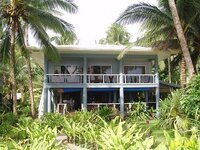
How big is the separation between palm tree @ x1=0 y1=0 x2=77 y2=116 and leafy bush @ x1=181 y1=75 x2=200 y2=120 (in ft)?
36.6

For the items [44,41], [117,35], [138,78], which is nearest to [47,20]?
[44,41]

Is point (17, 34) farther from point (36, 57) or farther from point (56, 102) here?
point (56, 102)

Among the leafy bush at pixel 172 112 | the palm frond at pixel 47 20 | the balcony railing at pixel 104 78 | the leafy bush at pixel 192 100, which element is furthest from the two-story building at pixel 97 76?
the leafy bush at pixel 172 112

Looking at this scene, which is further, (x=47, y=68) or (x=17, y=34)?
(x=47, y=68)

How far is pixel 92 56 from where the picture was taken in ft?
84.0

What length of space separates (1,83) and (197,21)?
21.3 metres

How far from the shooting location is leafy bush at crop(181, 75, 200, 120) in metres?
12.1

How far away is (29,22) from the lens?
21.8 metres

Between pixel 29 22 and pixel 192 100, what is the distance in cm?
1294

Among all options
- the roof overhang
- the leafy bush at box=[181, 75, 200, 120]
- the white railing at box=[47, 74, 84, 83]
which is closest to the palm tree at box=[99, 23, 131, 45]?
the white railing at box=[47, 74, 84, 83]

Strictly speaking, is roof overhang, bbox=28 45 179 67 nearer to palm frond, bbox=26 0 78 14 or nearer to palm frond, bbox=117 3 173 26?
palm frond, bbox=117 3 173 26

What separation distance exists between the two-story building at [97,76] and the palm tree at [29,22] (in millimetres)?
2149

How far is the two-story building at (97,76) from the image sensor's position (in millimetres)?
24734

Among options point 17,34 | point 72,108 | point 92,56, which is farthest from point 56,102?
point 17,34
